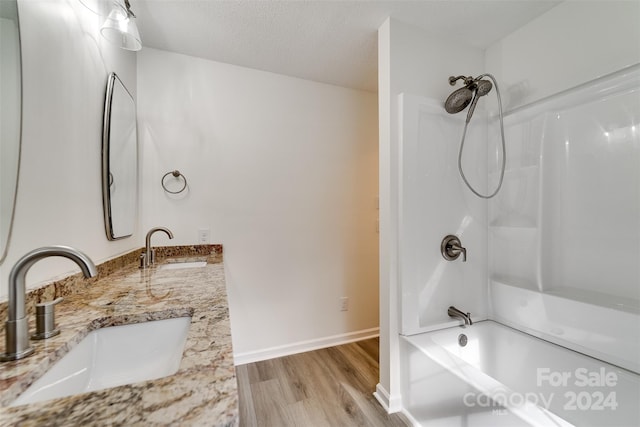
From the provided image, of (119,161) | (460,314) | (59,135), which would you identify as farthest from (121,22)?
(460,314)

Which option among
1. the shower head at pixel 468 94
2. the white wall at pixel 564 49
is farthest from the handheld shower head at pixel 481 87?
the white wall at pixel 564 49

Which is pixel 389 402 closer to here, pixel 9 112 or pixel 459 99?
pixel 459 99

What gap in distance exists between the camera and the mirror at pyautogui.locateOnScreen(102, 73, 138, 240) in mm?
1284

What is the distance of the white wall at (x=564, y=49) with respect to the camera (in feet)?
3.99

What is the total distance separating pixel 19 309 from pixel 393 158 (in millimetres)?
1615

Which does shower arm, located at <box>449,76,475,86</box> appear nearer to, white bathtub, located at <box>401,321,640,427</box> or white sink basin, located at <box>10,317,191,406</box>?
white bathtub, located at <box>401,321,640,427</box>

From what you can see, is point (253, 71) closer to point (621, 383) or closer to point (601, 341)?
point (601, 341)

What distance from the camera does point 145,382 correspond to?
47 centimetres

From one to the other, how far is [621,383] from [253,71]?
2977 millimetres

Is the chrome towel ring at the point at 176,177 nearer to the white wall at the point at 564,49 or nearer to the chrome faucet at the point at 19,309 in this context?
the chrome faucet at the point at 19,309

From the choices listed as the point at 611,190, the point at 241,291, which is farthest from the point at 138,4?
the point at 611,190

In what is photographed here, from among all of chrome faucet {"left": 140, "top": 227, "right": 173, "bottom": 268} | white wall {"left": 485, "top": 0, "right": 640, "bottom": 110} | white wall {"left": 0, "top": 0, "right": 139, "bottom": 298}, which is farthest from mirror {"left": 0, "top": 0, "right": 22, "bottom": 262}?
white wall {"left": 485, "top": 0, "right": 640, "bottom": 110}

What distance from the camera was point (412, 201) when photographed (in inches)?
60.7

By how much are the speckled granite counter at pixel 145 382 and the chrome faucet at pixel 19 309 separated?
0.08 ft
